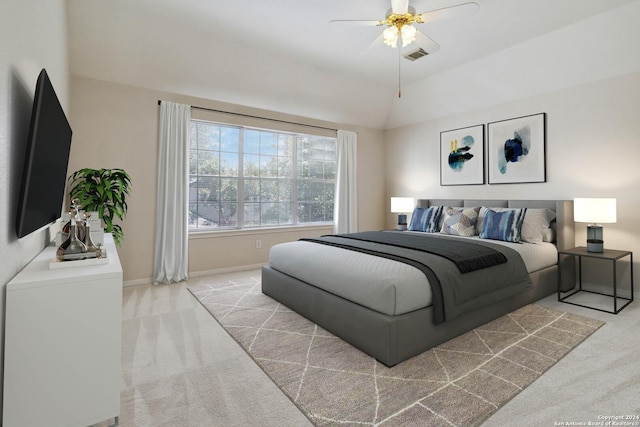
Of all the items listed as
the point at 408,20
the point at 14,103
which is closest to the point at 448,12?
the point at 408,20

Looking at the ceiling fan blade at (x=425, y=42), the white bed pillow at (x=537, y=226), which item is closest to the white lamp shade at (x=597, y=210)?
the white bed pillow at (x=537, y=226)

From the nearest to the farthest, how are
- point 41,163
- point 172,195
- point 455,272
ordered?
point 41,163
point 455,272
point 172,195

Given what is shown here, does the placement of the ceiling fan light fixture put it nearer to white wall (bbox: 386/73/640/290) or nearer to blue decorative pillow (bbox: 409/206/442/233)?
white wall (bbox: 386/73/640/290)

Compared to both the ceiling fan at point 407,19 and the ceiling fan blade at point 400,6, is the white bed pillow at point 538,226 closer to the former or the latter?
the ceiling fan at point 407,19

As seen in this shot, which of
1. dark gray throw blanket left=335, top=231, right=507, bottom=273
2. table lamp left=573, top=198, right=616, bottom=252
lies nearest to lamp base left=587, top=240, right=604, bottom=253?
table lamp left=573, top=198, right=616, bottom=252

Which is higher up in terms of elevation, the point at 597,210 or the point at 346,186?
the point at 346,186

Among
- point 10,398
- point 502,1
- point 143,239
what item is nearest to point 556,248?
point 502,1

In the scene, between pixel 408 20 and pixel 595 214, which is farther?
pixel 595 214

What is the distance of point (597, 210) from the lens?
317cm

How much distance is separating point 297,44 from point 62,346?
3.71 m

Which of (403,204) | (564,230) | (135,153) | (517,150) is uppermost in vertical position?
(517,150)

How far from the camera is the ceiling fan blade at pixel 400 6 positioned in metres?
2.49

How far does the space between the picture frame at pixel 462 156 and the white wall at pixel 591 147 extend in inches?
5.8

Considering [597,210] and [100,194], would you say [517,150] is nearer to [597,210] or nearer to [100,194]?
[597,210]
